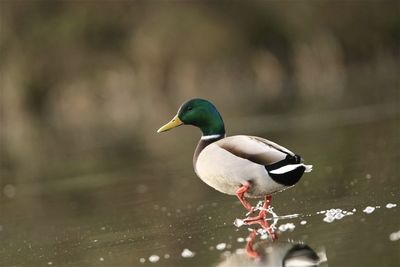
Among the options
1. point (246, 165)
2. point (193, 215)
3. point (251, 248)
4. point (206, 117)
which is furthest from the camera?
point (193, 215)

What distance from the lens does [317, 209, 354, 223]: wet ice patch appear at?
8.57 m

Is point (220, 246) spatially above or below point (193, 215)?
below

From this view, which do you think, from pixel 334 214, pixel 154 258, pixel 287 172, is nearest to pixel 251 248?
pixel 154 258

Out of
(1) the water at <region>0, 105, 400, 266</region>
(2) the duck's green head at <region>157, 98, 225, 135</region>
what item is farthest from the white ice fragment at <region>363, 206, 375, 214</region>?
(2) the duck's green head at <region>157, 98, 225, 135</region>

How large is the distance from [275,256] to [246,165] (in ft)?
4.86

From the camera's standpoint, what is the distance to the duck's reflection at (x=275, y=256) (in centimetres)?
705

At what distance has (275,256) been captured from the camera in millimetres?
7402

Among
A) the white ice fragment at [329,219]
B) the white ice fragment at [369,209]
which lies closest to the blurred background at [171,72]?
the white ice fragment at [369,209]

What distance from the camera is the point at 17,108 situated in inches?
1710

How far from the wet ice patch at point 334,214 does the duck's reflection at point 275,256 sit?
757 millimetres

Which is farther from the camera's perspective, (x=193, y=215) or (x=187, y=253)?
(x=193, y=215)

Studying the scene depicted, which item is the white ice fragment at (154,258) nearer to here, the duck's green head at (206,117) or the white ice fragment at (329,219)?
the white ice fragment at (329,219)

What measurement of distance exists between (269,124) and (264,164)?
16.7 metres

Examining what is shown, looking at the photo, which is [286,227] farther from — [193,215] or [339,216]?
[193,215]
